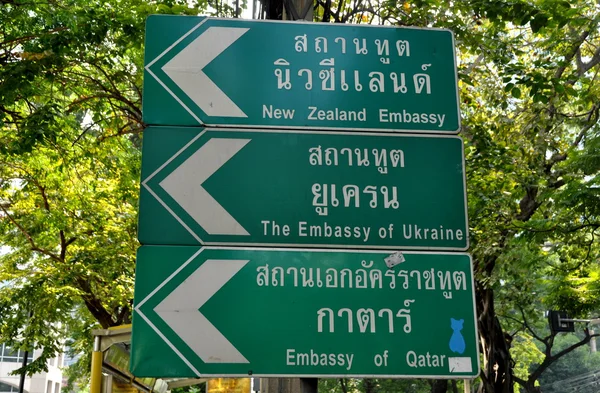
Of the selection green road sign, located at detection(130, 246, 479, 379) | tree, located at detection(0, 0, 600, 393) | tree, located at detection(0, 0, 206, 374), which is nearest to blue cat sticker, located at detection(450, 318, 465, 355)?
green road sign, located at detection(130, 246, 479, 379)

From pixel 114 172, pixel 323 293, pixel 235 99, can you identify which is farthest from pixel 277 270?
pixel 114 172

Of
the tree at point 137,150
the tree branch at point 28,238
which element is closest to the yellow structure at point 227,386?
the tree at point 137,150

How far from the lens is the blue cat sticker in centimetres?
267

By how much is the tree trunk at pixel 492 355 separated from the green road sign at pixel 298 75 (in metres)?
11.9

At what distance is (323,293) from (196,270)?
507mm

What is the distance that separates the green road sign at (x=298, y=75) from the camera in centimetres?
295

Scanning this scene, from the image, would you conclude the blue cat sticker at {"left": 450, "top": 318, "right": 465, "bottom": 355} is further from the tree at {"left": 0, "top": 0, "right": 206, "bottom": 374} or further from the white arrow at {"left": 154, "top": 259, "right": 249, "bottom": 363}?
the tree at {"left": 0, "top": 0, "right": 206, "bottom": 374}

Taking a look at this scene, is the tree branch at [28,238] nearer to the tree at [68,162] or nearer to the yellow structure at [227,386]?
the tree at [68,162]

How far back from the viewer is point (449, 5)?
287 inches

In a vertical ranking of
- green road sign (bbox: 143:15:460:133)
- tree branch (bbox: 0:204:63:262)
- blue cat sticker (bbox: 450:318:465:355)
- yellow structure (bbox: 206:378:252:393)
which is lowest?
blue cat sticker (bbox: 450:318:465:355)

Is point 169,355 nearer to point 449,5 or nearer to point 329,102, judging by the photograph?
point 329,102

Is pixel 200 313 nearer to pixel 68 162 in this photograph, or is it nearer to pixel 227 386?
pixel 68 162

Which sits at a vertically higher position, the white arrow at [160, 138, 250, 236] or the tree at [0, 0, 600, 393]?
the tree at [0, 0, 600, 393]

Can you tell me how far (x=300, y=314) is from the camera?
8.79 ft
